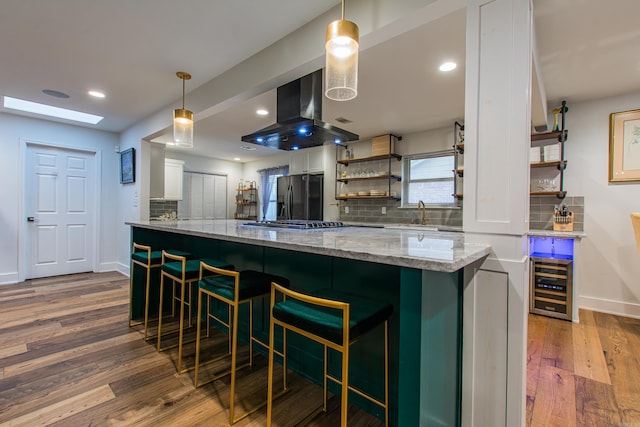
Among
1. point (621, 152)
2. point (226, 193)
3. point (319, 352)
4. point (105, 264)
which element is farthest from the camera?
point (226, 193)

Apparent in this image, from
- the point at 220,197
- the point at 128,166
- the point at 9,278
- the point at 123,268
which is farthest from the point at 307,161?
the point at 9,278

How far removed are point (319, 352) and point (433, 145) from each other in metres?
3.60

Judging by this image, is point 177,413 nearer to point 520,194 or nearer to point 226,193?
point 520,194

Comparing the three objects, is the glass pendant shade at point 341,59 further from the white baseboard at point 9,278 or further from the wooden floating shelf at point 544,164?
the white baseboard at point 9,278

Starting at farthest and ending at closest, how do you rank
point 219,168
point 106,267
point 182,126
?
point 219,168 < point 106,267 < point 182,126

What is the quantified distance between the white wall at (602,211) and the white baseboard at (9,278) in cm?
729

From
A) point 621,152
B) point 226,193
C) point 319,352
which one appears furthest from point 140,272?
point 621,152

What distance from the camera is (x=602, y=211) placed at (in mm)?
3275

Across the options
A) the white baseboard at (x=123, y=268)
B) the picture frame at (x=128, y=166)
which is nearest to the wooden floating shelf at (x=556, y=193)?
the picture frame at (x=128, y=166)

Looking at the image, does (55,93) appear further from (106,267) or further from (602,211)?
(602,211)

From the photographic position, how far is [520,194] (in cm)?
127

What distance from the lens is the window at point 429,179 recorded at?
4383mm

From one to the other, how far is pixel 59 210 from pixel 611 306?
24.2 feet

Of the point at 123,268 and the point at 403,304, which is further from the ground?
the point at 403,304
